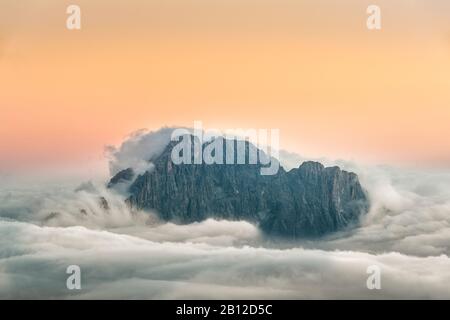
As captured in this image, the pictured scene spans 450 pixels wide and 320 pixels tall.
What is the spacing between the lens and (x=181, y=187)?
1428 inches

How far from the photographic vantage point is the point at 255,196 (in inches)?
1479

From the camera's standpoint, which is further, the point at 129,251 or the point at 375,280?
the point at 129,251

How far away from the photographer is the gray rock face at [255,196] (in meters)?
35.1

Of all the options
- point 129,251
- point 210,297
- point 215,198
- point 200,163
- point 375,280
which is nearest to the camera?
point 210,297

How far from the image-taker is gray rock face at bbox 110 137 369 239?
1383 inches

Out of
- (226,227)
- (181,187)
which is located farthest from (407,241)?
(181,187)
